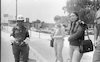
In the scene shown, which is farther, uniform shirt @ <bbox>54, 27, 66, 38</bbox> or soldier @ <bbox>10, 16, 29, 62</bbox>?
uniform shirt @ <bbox>54, 27, 66, 38</bbox>

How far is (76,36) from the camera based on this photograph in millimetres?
5102

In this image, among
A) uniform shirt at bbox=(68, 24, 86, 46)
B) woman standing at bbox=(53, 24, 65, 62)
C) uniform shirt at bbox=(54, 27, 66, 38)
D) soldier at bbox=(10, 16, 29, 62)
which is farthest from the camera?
uniform shirt at bbox=(54, 27, 66, 38)

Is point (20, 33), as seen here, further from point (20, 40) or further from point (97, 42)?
point (97, 42)

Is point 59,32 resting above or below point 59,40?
above

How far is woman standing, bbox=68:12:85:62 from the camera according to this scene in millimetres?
5113

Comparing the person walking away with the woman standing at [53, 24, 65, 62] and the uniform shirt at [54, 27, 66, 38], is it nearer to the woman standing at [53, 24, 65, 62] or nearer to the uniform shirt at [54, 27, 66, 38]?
the woman standing at [53, 24, 65, 62]

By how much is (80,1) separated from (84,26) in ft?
79.1

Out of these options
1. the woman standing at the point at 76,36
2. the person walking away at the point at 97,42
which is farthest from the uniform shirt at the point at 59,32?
the person walking away at the point at 97,42

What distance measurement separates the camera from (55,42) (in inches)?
273

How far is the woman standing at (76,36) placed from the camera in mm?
5113

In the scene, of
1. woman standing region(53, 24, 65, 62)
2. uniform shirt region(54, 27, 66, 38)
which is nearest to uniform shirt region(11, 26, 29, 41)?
woman standing region(53, 24, 65, 62)

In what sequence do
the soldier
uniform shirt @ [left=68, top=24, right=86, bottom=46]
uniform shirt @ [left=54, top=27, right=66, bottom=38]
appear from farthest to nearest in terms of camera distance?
uniform shirt @ [left=54, top=27, right=66, bottom=38]
the soldier
uniform shirt @ [left=68, top=24, right=86, bottom=46]

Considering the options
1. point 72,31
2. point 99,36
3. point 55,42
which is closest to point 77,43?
point 72,31

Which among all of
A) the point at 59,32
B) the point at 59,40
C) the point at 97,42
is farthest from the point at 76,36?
the point at 59,32
